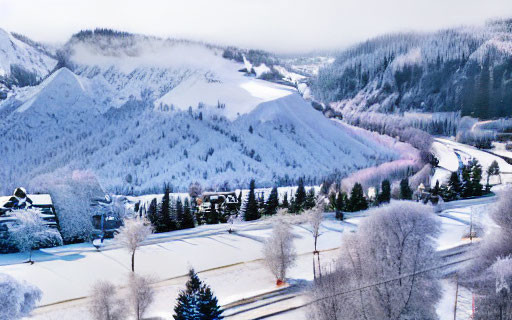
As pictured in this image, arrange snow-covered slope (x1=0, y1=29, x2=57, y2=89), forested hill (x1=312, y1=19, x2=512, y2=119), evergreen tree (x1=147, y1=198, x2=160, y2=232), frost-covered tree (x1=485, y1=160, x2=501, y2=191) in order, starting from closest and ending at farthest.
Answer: evergreen tree (x1=147, y1=198, x2=160, y2=232), frost-covered tree (x1=485, y1=160, x2=501, y2=191), forested hill (x1=312, y1=19, x2=512, y2=119), snow-covered slope (x1=0, y1=29, x2=57, y2=89)

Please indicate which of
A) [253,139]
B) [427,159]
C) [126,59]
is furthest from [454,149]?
[126,59]

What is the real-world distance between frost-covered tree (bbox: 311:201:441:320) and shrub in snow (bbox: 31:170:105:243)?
36.1ft

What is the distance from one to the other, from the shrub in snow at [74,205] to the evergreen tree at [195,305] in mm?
9417

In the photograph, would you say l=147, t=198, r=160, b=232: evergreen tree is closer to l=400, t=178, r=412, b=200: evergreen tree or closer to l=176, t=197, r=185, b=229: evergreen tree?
l=176, t=197, r=185, b=229: evergreen tree

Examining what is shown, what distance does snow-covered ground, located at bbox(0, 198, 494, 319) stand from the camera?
44.0 feet

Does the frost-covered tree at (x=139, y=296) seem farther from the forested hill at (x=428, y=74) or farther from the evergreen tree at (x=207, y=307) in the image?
the forested hill at (x=428, y=74)

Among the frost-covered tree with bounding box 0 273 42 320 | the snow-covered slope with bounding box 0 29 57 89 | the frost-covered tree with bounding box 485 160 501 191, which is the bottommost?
the frost-covered tree with bounding box 485 160 501 191

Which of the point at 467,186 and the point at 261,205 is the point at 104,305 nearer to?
the point at 261,205

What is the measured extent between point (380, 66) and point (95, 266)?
97.3 ft

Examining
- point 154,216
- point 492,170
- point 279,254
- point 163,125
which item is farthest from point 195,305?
point 163,125

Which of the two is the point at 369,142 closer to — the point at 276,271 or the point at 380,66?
the point at 380,66

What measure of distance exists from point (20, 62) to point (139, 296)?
40838 millimetres

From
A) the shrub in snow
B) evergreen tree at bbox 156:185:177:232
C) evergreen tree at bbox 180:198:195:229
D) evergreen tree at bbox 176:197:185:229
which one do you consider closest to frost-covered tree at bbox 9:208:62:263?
the shrub in snow

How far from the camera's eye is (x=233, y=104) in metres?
41.7
